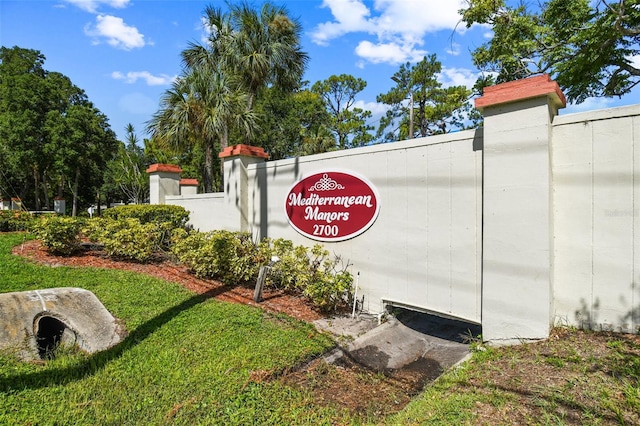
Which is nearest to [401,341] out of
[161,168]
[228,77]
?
[161,168]

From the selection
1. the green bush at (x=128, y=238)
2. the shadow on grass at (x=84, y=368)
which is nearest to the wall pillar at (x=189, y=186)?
the green bush at (x=128, y=238)

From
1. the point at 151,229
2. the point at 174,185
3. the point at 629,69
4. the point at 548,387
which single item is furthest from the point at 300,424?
the point at 629,69

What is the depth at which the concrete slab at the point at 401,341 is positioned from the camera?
3.83 metres

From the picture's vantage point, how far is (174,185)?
1050cm

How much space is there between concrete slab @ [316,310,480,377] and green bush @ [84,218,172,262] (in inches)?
184

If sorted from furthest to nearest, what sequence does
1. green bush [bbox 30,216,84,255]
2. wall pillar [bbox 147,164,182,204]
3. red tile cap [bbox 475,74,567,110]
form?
wall pillar [bbox 147,164,182,204], green bush [bbox 30,216,84,255], red tile cap [bbox 475,74,567,110]

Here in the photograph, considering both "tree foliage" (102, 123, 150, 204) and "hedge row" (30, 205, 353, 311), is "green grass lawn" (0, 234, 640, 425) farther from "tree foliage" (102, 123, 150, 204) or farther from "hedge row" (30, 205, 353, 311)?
"tree foliage" (102, 123, 150, 204)

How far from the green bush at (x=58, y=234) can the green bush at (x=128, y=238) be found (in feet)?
1.76

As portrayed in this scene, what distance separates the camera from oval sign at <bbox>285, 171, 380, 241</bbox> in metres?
5.24

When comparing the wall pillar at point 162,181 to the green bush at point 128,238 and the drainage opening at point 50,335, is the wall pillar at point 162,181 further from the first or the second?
the drainage opening at point 50,335

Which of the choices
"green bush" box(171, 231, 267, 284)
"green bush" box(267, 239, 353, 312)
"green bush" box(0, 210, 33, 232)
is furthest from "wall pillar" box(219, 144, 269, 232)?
"green bush" box(0, 210, 33, 232)

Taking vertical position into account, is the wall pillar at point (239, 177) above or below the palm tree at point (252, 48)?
below

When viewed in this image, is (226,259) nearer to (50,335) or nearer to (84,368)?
(50,335)

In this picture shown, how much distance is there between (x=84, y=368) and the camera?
3.30 meters
